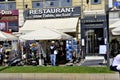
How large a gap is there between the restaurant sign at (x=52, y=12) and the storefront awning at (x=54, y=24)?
42cm

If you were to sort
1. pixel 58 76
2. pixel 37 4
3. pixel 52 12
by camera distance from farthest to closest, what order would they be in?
pixel 37 4, pixel 52 12, pixel 58 76

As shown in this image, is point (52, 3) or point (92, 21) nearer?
point (92, 21)

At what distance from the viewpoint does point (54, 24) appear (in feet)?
114

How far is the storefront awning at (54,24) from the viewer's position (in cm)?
3344

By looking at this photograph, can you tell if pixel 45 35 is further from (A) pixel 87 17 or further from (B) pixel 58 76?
(A) pixel 87 17

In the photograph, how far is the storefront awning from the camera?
33444 mm

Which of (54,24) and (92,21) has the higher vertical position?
(92,21)

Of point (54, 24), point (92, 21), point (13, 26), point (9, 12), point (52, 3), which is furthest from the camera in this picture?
point (13, 26)

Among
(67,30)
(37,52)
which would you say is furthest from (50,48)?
(67,30)

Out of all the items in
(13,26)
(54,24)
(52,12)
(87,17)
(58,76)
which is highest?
(52,12)

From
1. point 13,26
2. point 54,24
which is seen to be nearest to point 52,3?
point 54,24

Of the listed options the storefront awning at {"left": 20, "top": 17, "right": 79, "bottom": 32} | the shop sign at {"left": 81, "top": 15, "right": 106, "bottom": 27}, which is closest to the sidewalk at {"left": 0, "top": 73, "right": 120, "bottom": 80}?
the storefront awning at {"left": 20, "top": 17, "right": 79, "bottom": 32}

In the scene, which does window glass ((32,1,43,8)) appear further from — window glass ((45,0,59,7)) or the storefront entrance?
the storefront entrance

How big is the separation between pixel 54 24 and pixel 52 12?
1712 millimetres
